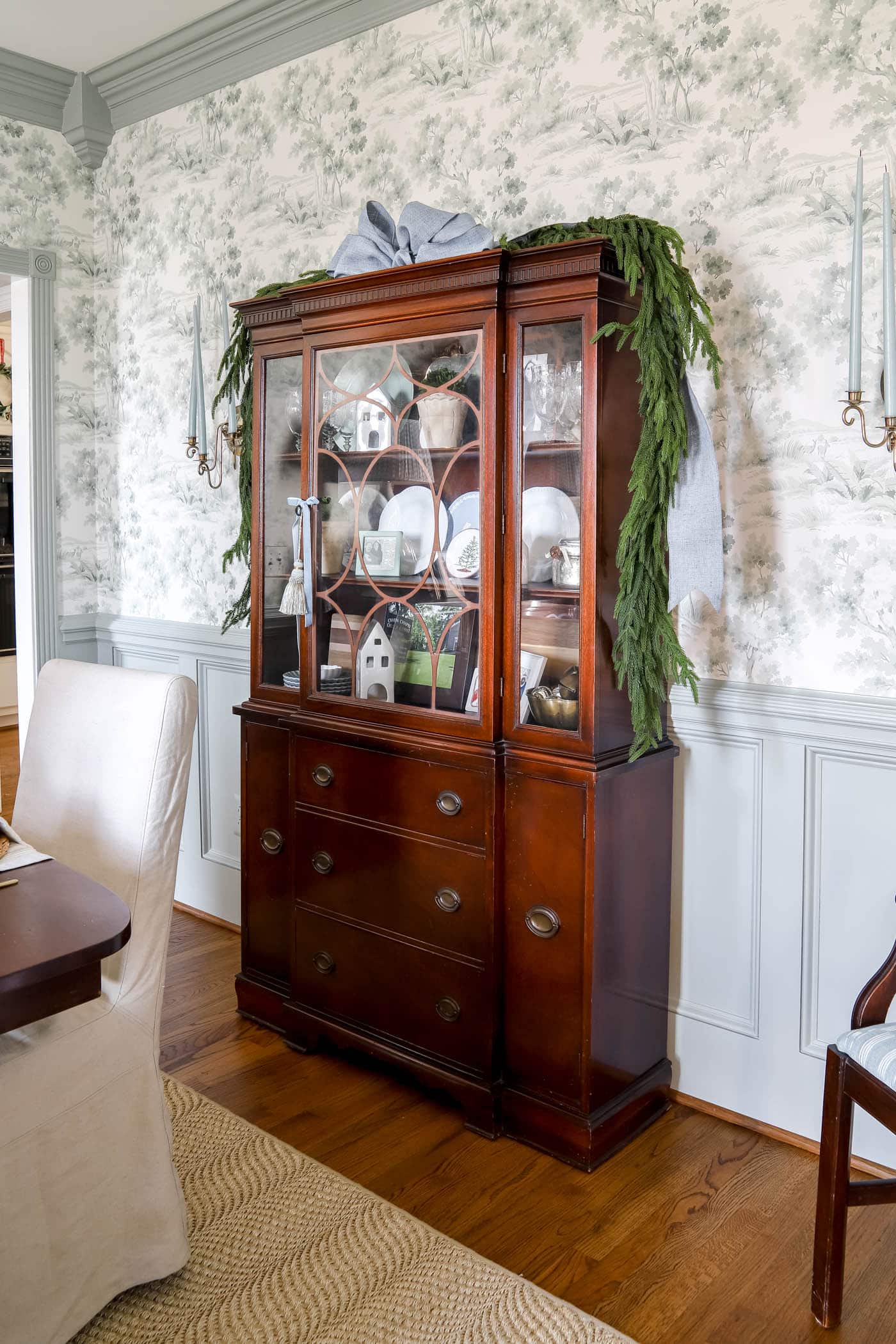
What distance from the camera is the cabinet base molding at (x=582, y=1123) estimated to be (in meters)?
2.12

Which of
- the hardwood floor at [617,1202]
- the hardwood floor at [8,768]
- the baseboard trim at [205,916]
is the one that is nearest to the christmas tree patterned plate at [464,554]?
the hardwood floor at [617,1202]

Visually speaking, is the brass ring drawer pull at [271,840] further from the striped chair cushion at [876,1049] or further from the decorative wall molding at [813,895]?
the striped chair cushion at [876,1049]

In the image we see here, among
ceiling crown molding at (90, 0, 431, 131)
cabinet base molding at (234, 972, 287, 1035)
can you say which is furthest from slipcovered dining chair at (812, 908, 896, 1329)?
ceiling crown molding at (90, 0, 431, 131)

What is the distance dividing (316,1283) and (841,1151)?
900 millimetres

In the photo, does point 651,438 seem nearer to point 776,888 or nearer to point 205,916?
point 776,888

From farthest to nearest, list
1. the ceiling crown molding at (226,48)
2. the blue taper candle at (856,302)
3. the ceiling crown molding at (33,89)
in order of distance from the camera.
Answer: the ceiling crown molding at (33,89) < the ceiling crown molding at (226,48) < the blue taper candle at (856,302)

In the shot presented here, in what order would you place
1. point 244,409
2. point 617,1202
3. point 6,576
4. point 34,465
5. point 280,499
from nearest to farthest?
point 617,1202
point 280,499
point 244,409
point 34,465
point 6,576

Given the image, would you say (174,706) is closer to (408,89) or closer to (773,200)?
(773,200)

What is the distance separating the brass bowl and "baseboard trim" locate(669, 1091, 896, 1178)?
0.95 meters

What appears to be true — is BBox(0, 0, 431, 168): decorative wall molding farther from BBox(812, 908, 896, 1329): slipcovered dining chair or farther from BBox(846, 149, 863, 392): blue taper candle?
BBox(812, 908, 896, 1329): slipcovered dining chair

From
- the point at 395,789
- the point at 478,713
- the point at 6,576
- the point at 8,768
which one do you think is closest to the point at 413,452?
the point at 478,713

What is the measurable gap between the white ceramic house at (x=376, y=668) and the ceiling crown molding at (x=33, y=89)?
240 cm

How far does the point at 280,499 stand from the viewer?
269cm

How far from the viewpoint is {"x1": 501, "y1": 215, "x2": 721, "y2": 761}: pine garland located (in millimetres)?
2021
